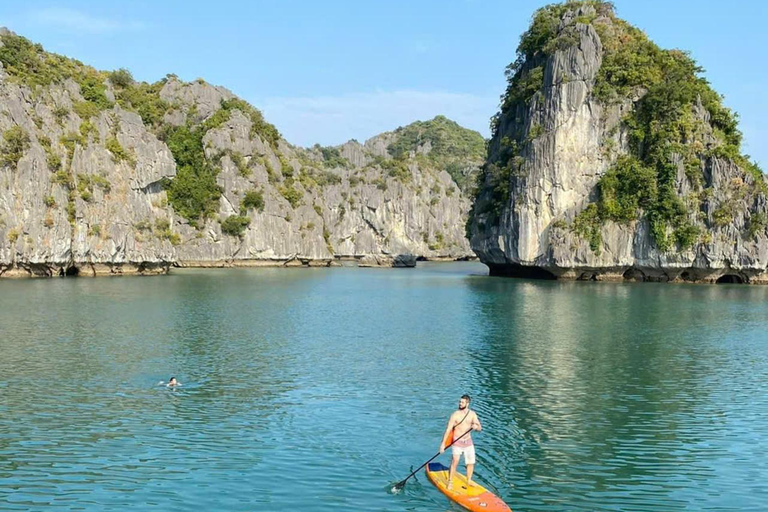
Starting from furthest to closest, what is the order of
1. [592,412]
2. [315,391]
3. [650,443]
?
[315,391]
[592,412]
[650,443]

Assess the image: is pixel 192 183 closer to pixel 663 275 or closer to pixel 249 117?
pixel 249 117

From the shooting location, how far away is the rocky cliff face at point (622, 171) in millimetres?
79562

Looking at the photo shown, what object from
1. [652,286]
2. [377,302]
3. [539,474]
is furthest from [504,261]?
[539,474]

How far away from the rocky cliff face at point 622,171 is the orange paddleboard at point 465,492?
223 ft

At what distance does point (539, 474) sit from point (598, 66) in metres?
76.9

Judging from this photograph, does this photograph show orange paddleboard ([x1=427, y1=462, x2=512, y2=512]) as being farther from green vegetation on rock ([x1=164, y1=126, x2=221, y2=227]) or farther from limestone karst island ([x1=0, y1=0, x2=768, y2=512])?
green vegetation on rock ([x1=164, y1=126, x2=221, y2=227])

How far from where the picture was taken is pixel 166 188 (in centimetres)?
12650

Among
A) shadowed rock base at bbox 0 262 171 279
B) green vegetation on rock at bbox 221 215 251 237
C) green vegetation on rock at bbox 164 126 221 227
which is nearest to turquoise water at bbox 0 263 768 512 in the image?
shadowed rock base at bbox 0 262 171 279

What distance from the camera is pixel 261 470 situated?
58.9 feet

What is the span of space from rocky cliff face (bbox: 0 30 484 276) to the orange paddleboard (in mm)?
70478

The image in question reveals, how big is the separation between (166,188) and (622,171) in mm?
78340

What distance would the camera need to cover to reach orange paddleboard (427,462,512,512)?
15672mm

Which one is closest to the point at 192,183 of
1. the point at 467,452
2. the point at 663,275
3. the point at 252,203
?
the point at 252,203

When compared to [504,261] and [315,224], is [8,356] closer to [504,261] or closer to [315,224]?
[504,261]
